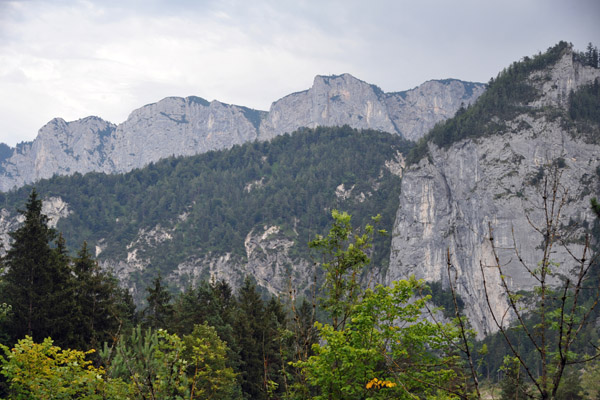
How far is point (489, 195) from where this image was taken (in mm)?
139250

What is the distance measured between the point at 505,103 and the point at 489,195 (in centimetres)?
Result: 3126

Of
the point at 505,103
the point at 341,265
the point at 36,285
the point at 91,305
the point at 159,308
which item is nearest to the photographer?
the point at 341,265

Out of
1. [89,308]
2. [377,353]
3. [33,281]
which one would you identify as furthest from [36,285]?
[377,353]

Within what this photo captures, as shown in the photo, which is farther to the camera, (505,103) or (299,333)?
(505,103)

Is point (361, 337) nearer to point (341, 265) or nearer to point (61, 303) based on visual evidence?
point (341, 265)

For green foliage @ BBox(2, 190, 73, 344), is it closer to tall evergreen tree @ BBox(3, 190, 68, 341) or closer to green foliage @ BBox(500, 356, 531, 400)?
tall evergreen tree @ BBox(3, 190, 68, 341)

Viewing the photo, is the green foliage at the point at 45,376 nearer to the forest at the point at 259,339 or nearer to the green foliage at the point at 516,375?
the forest at the point at 259,339

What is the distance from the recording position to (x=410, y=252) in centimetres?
15725

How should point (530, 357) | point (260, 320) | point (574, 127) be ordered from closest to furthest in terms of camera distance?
point (260, 320)
point (530, 357)
point (574, 127)

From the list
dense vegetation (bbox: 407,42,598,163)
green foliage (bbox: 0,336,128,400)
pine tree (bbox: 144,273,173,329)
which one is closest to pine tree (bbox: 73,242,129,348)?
pine tree (bbox: 144,273,173,329)

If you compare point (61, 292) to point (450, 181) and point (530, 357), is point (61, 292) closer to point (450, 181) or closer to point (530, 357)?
point (530, 357)

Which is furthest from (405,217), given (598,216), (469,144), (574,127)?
(598,216)

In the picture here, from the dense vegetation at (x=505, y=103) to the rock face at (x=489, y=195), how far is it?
7.29 feet

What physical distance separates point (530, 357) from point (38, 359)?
95672 mm
